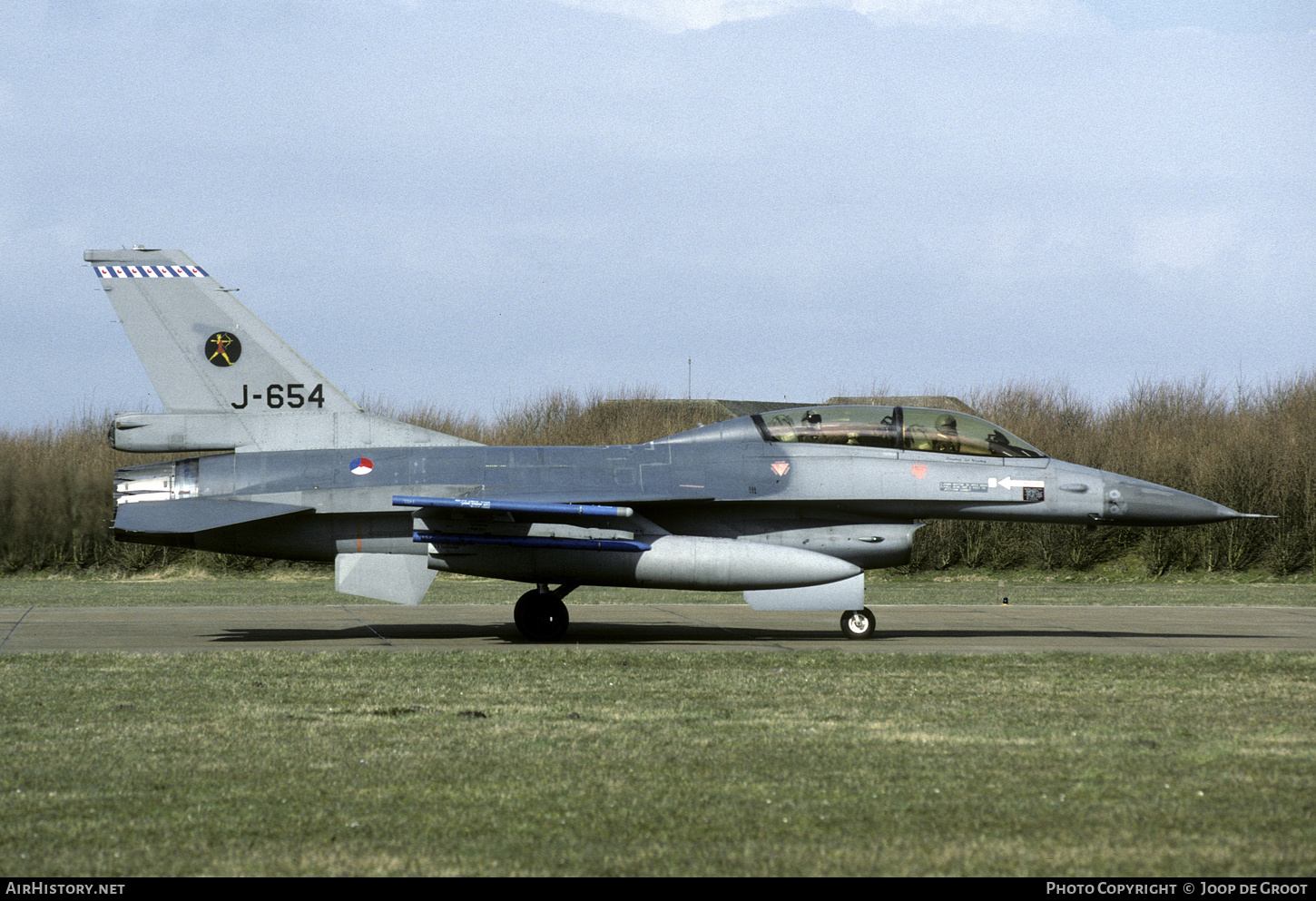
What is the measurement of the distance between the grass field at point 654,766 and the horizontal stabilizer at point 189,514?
2.29 metres

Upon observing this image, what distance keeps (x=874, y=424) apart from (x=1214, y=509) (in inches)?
170

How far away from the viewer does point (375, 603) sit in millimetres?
21266

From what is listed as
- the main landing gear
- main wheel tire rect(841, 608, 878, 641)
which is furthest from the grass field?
main wheel tire rect(841, 608, 878, 641)

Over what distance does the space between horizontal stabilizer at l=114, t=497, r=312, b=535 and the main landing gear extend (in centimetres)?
282

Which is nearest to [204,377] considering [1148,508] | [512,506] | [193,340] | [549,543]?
[193,340]

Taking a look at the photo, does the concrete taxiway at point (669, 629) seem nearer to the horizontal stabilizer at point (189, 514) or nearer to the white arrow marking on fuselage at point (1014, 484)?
the horizontal stabilizer at point (189, 514)

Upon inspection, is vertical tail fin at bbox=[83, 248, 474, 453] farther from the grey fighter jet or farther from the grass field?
the grass field

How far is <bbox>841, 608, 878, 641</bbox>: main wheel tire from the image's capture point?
1474 cm

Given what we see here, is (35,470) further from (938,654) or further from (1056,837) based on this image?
(1056,837)

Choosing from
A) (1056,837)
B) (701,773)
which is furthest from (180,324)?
(1056,837)

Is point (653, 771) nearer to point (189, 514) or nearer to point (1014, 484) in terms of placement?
point (189, 514)

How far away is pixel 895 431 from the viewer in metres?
14.8

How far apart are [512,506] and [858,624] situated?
180 inches
